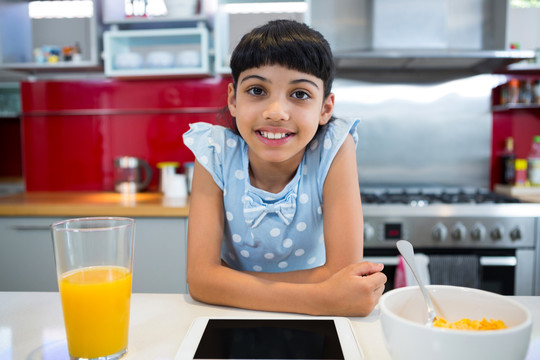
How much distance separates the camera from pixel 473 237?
6.13 feet

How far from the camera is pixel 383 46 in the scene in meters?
2.12

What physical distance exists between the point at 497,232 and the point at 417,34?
1.04 m

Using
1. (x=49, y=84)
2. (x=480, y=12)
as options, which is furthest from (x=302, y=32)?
(x=49, y=84)

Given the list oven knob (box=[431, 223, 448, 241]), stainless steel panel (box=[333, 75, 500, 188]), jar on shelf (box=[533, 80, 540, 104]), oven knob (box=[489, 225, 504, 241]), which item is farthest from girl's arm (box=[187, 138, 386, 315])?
jar on shelf (box=[533, 80, 540, 104])

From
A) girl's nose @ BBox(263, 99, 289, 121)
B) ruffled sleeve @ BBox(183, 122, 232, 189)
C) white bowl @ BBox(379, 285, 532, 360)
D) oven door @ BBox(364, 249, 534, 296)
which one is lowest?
oven door @ BBox(364, 249, 534, 296)

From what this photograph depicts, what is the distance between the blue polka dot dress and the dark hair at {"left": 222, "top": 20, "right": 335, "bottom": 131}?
194 millimetres

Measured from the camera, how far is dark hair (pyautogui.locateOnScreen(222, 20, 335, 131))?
0.86 m

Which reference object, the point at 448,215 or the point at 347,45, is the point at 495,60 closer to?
the point at 347,45

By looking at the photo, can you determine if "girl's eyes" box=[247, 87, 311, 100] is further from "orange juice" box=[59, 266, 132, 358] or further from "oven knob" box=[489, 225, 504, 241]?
"oven knob" box=[489, 225, 504, 241]

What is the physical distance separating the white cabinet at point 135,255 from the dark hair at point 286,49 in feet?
3.77

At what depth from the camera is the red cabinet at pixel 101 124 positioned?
2.50 meters

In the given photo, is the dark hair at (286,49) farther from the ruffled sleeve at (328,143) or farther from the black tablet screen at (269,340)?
the black tablet screen at (269,340)

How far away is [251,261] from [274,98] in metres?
0.45

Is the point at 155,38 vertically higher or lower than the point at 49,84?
higher
